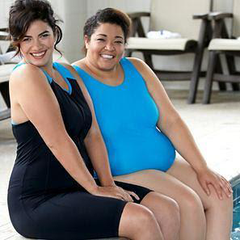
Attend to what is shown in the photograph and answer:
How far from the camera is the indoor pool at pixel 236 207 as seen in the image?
9.55 feet

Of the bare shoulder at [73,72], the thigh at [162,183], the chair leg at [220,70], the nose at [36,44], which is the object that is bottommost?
the chair leg at [220,70]

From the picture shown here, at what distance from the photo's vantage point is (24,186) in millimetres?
2051

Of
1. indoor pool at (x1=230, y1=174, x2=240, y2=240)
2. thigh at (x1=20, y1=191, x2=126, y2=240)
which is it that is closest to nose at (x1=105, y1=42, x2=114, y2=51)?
thigh at (x1=20, y1=191, x2=126, y2=240)

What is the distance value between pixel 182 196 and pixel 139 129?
31cm

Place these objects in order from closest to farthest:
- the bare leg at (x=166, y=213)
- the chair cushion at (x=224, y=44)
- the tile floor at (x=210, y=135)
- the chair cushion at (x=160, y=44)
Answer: the bare leg at (x=166, y=213) < the tile floor at (x=210, y=135) < the chair cushion at (x=224, y=44) < the chair cushion at (x=160, y=44)

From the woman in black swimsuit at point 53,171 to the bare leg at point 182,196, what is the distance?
0.35 feet

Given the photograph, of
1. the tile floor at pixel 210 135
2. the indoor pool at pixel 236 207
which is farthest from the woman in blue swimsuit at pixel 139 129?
the indoor pool at pixel 236 207

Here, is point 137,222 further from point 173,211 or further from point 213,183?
point 213,183

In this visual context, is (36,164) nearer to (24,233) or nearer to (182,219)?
(24,233)

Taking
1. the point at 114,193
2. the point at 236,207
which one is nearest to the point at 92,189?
the point at 114,193

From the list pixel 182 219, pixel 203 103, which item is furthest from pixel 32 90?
pixel 203 103

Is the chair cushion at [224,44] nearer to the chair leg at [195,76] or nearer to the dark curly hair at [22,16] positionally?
the chair leg at [195,76]

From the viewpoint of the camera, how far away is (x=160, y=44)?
18.3ft

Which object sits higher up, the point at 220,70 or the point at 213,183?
the point at 213,183
